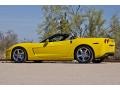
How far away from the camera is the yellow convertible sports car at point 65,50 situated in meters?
11.8

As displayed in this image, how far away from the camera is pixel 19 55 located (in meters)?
12.6

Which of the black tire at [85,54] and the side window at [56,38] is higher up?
the side window at [56,38]

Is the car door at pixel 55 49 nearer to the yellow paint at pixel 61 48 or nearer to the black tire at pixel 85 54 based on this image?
the yellow paint at pixel 61 48

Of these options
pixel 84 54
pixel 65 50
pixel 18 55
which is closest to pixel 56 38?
pixel 65 50

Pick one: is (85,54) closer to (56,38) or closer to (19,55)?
(56,38)

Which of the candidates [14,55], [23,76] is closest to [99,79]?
[23,76]

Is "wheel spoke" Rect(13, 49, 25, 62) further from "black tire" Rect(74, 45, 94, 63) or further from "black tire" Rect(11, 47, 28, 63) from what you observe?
"black tire" Rect(74, 45, 94, 63)

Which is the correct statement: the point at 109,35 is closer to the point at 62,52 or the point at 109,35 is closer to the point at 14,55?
the point at 62,52

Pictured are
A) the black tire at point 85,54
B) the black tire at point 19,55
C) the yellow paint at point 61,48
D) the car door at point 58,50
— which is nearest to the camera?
the black tire at point 85,54

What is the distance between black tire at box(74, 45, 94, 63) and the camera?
38.6ft

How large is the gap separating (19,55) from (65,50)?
167 centimetres

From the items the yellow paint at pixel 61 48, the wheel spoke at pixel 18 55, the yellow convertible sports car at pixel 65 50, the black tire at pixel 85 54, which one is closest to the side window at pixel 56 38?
the yellow convertible sports car at pixel 65 50

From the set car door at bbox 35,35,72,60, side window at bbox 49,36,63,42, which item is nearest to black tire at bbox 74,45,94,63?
car door at bbox 35,35,72,60
